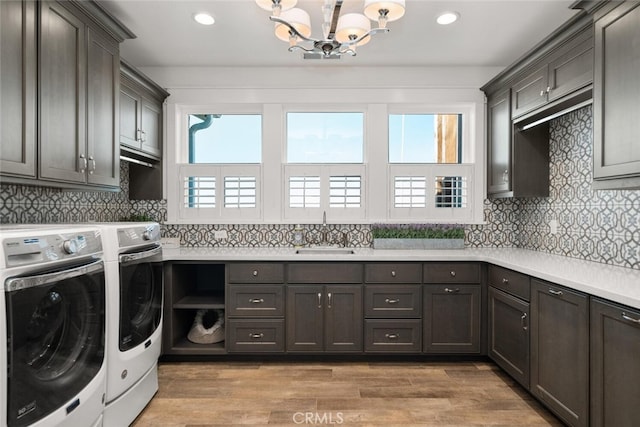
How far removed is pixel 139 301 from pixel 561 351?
2.46m

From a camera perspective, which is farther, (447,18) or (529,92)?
(529,92)

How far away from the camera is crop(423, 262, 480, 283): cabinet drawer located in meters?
2.97

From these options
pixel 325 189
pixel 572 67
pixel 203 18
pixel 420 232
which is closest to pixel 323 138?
pixel 325 189

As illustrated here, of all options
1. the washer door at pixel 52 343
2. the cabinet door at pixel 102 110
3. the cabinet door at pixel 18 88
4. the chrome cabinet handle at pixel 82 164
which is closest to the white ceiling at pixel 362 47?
the cabinet door at pixel 102 110

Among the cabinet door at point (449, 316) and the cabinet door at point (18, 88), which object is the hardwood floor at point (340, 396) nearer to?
the cabinet door at point (449, 316)

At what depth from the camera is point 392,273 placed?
2973mm

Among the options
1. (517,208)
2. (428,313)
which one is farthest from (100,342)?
(517,208)

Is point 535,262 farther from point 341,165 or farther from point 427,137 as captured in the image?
point 341,165

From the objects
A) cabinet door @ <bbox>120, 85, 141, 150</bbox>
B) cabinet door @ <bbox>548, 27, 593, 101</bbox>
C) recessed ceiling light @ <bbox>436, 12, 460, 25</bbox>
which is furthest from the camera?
cabinet door @ <bbox>120, 85, 141, 150</bbox>

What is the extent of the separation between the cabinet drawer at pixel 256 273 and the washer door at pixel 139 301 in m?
0.61

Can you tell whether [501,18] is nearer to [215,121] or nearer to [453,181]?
[453,181]

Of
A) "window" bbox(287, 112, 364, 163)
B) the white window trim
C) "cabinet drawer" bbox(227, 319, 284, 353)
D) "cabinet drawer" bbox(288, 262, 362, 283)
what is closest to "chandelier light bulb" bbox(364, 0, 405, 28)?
the white window trim

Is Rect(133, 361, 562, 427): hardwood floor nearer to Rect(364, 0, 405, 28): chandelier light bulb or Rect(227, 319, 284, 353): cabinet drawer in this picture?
Rect(227, 319, 284, 353): cabinet drawer

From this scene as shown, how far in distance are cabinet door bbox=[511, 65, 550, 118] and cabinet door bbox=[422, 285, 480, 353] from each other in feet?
4.81
